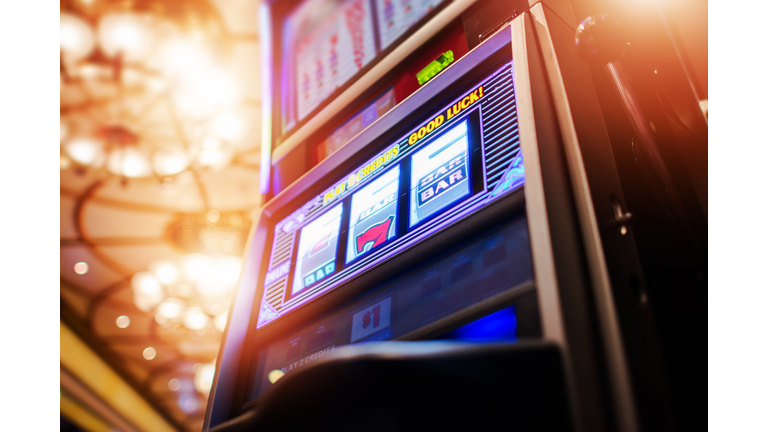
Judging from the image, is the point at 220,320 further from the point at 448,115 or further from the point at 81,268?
the point at 448,115

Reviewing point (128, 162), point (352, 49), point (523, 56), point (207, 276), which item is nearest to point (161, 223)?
point (207, 276)

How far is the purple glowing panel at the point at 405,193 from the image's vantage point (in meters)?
0.96

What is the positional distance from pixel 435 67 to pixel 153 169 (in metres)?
3.47

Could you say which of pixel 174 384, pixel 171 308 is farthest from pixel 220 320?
pixel 174 384

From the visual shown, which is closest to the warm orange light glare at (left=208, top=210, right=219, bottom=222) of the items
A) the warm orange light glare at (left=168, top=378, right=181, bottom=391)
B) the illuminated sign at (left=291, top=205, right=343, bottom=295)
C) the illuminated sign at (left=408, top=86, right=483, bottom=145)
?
the illuminated sign at (left=291, top=205, right=343, bottom=295)

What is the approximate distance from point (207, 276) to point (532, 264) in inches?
185

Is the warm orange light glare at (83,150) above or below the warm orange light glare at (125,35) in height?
below

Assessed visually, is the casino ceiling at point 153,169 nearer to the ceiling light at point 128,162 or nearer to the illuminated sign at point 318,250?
the ceiling light at point 128,162

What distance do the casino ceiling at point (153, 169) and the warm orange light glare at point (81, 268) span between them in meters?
0.02

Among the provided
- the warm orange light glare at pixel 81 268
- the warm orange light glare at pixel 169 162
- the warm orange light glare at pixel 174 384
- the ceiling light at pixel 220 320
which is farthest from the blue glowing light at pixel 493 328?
the warm orange light glare at pixel 174 384

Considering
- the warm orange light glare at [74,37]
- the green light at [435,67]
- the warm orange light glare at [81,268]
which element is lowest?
the green light at [435,67]

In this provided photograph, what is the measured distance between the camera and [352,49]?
1.67m

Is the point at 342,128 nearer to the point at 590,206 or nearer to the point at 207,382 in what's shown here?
the point at 590,206

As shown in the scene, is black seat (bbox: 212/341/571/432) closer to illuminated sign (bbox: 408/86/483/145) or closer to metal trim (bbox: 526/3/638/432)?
metal trim (bbox: 526/3/638/432)
